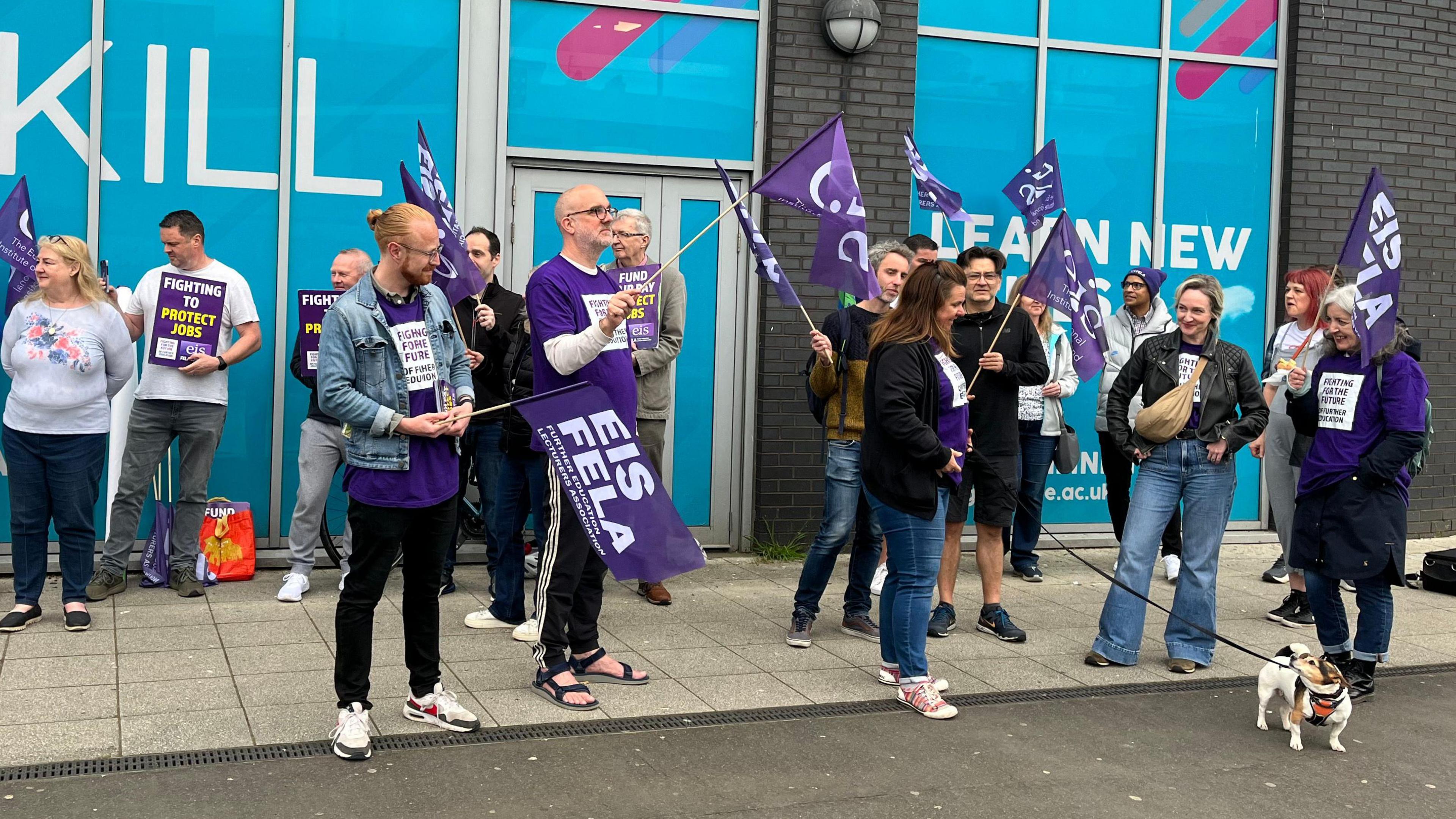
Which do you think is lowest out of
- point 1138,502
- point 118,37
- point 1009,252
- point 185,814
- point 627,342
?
point 185,814

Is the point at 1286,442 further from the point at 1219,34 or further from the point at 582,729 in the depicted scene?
the point at 582,729

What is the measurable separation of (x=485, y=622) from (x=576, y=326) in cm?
207

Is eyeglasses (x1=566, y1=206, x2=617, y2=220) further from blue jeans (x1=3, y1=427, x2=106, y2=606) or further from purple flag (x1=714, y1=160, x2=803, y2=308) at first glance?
blue jeans (x1=3, y1=427, x2=106, y2=606)

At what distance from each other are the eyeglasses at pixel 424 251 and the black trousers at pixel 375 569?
0.88 m

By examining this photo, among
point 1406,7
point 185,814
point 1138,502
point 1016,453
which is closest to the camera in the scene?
point 185,814

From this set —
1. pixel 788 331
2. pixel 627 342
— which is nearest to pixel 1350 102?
pixel 788 331

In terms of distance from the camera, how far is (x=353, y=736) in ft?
15.8

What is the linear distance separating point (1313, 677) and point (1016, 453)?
2.29 meters

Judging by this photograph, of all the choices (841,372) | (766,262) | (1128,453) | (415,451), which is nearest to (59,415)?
(415,451)

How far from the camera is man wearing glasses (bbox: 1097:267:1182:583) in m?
9.07

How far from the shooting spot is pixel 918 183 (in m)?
9.06

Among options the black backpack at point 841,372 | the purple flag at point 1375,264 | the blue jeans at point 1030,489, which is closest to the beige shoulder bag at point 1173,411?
the purple flag at point 1375,264

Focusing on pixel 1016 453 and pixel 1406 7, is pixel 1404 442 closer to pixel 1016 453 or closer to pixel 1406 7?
pixel 1016 453

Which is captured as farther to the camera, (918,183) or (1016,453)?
(918,183)
